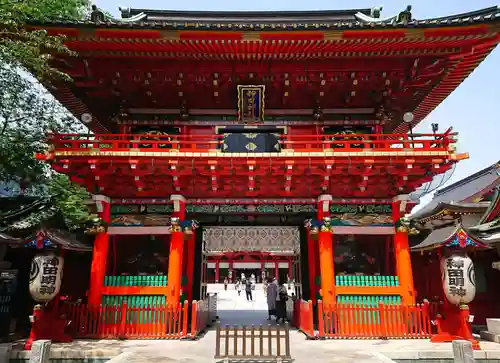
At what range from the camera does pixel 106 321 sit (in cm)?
1045

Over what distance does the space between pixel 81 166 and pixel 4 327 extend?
18.7 feet

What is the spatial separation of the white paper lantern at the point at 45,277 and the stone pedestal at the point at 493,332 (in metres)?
13.0

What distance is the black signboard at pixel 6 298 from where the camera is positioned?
36.3 feet

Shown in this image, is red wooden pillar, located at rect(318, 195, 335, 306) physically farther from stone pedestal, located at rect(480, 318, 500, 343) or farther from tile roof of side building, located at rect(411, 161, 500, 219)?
tile roof of side building, located at rect(411, 161, 500, 219)

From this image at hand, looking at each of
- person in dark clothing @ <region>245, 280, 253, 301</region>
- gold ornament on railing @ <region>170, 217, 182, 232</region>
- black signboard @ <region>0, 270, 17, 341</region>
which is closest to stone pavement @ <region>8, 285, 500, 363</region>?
black signboard @ <region>0, 270, 17, 341</region>

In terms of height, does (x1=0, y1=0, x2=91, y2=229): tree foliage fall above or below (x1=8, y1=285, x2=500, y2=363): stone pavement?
above

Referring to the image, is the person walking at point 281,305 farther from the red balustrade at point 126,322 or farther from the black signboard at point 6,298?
the black signboard at point 6,298

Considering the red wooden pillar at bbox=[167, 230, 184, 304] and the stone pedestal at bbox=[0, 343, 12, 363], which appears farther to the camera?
the red wooden pillar at bbox=[167, 230, 184, 304]

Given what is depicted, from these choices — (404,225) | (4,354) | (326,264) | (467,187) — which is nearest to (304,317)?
(326,264)

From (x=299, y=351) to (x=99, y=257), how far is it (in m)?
6.88

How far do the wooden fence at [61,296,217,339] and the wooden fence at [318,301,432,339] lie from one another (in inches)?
162

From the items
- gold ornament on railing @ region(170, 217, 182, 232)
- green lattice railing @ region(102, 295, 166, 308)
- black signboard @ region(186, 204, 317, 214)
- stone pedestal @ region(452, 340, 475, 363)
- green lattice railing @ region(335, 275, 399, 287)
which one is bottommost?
stone pedestal @ region(452, 340, 475, 363)

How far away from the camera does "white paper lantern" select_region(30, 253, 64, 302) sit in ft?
31.5

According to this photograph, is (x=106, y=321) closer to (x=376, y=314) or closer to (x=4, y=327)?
(x=4, y=327)
